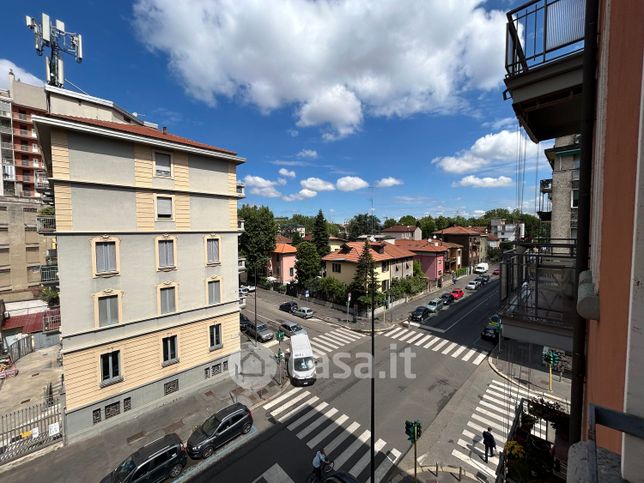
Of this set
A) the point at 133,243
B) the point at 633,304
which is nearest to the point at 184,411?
the point at 133,243

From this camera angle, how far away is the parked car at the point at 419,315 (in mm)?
27859

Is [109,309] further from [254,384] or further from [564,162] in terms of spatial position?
[564,162]

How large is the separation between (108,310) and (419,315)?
82.2 ft

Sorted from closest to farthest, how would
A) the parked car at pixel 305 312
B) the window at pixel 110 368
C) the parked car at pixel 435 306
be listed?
the window at pixel 110 368 < the parked car at pixel 305 312 < the parked car at pixel 435 306

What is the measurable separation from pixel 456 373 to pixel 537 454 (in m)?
12.2

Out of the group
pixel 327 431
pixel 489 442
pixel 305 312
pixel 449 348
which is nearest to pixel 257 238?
pixel 305 312

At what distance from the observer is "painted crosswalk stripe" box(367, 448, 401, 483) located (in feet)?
34.1

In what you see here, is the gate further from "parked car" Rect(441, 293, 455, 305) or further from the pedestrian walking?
"parked car" Rect(441, 293, 455, 305)

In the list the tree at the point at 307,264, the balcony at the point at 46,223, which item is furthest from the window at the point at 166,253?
the tree at the point at 307,264

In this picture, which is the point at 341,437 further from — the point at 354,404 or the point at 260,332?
the point at 260,332

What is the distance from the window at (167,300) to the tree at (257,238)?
24902 mm

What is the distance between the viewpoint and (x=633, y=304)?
1.57 m

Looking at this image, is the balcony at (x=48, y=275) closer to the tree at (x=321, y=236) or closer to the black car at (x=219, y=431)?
the black car at (x=219, y=431)

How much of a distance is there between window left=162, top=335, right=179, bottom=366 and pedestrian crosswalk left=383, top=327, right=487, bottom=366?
658 inches
